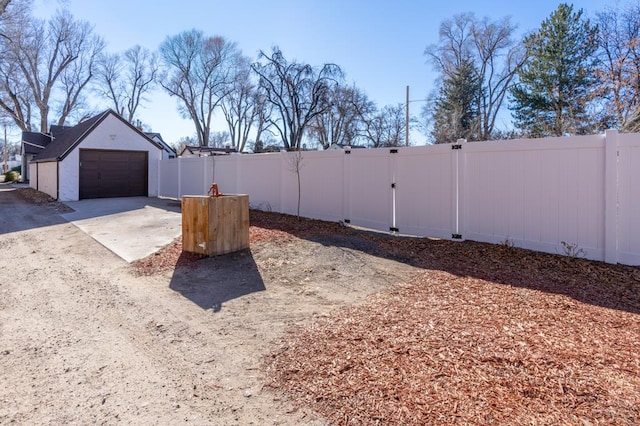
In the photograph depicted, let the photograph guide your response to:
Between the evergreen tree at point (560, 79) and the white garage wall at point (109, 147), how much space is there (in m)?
21.3

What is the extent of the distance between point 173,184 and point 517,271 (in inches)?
581

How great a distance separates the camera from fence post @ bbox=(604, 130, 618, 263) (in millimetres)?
5230

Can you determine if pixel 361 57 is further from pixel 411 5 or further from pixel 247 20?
pixel 247 20

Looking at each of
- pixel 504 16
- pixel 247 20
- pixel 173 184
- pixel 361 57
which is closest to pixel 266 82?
pixel 361 57

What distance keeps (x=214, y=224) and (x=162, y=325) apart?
8.52 feet

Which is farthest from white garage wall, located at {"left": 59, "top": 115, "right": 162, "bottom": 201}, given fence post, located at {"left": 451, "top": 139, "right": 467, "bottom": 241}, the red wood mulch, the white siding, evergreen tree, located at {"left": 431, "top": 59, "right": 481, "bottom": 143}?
evergreen tree, located at {"left": 431, "top": 59, "right": 481, "bottom": 143}

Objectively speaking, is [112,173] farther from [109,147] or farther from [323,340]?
[323,340]

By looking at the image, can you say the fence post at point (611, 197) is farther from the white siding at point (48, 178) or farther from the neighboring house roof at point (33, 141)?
the neighboring house roof at point (33, 141)

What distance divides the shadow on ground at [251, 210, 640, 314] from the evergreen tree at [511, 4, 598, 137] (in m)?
17.0

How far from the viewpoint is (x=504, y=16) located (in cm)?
3050

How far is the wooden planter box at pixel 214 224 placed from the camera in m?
6.04

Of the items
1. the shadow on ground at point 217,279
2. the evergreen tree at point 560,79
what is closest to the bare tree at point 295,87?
the evergreen tree at point 560,79

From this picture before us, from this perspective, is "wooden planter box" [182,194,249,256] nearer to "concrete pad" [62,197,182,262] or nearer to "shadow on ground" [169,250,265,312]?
"shadow on ground" [169,250,265,312]

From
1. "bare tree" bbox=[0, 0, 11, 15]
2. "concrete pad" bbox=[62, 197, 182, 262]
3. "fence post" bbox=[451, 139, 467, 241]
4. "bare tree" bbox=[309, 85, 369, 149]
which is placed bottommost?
"concrete pad" bbox=[62, 197, 182, 262]
